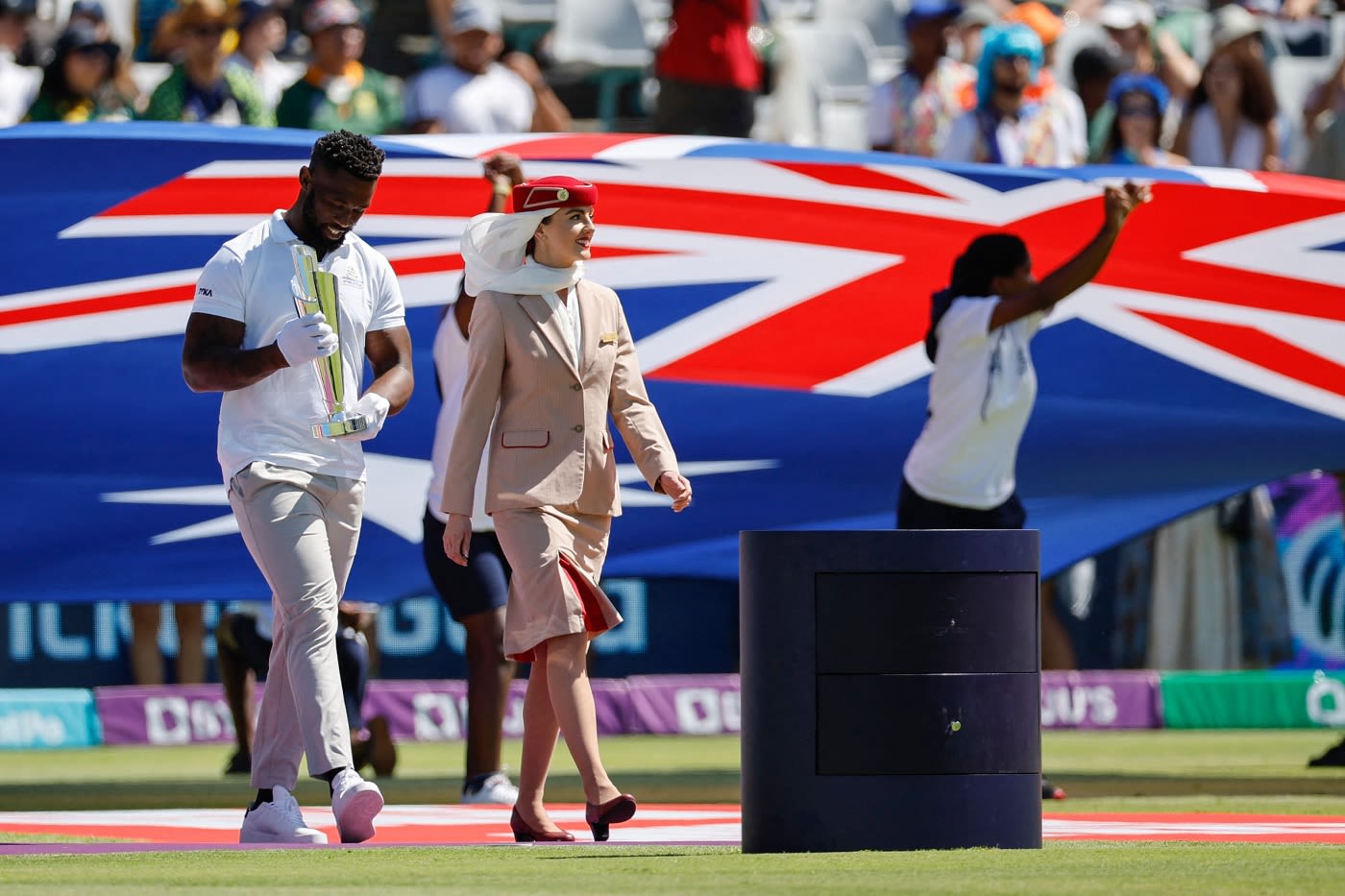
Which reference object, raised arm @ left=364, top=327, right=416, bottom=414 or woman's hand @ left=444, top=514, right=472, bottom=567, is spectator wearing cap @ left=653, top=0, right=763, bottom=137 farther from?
woman's hand @ left=444, top=514, right=472, bottom=567

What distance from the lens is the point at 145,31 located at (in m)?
17.8

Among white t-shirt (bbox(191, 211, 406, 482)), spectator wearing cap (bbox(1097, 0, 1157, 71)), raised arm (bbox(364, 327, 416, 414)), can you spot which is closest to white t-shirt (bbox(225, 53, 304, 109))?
spectator wearing cap (bbox(1097, 0, 1157, 71))

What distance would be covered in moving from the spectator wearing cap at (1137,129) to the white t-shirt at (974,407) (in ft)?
13.4

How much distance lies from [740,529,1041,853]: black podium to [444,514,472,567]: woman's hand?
925mm

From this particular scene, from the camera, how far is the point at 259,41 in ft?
47.6

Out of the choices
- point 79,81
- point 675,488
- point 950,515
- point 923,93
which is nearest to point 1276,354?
point 950,515

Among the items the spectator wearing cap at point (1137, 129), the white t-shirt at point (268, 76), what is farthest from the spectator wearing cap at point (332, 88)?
the spectator wearing cap at point (1137, 129)

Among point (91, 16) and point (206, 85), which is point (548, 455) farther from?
point (91, 16)

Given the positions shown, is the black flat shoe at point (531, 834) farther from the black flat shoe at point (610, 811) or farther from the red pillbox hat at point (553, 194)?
the red pillbox hat at point (553, 194)

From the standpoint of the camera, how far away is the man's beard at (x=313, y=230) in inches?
272

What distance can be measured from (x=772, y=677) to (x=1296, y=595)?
26.1 feet

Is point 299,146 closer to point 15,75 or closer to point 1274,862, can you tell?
point 15,75

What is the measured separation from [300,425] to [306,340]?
0.35 metres

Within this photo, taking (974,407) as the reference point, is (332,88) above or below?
above
